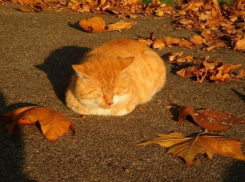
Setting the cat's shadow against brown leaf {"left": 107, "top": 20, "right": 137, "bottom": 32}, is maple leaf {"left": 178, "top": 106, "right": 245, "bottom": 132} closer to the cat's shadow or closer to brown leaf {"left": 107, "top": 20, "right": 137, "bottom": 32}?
the cat's shadow

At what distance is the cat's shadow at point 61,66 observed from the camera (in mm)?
4570

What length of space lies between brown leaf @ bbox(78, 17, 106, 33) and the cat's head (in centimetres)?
264

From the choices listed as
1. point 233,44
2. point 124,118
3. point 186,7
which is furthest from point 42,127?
point 186,7

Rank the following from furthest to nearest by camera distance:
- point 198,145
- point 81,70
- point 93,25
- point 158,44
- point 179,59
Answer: point 93,25 < point 158,44 < point 179,59 < point 81,70 < point 198,145

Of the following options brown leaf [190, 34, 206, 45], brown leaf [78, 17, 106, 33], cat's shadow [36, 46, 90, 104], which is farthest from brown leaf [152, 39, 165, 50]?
cat's shadow [36, 46, 90, 104]

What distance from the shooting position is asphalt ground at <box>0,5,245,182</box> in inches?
118

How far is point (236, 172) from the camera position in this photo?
10.1 feet

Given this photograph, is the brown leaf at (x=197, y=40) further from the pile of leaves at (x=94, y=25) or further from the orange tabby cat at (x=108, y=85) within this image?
the orange tabby cat at (x=108, y=85)

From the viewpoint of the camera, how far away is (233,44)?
6270 mm

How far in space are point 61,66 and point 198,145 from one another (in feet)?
8.57

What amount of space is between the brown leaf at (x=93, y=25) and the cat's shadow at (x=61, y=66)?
72cm

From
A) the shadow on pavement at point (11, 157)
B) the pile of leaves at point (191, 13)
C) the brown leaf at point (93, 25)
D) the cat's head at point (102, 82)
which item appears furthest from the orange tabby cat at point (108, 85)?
the pile of leaves at point (191, 13)

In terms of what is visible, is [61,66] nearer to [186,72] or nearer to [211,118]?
[186,72]

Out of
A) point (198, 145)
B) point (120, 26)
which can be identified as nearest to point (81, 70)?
point (198, 145)
